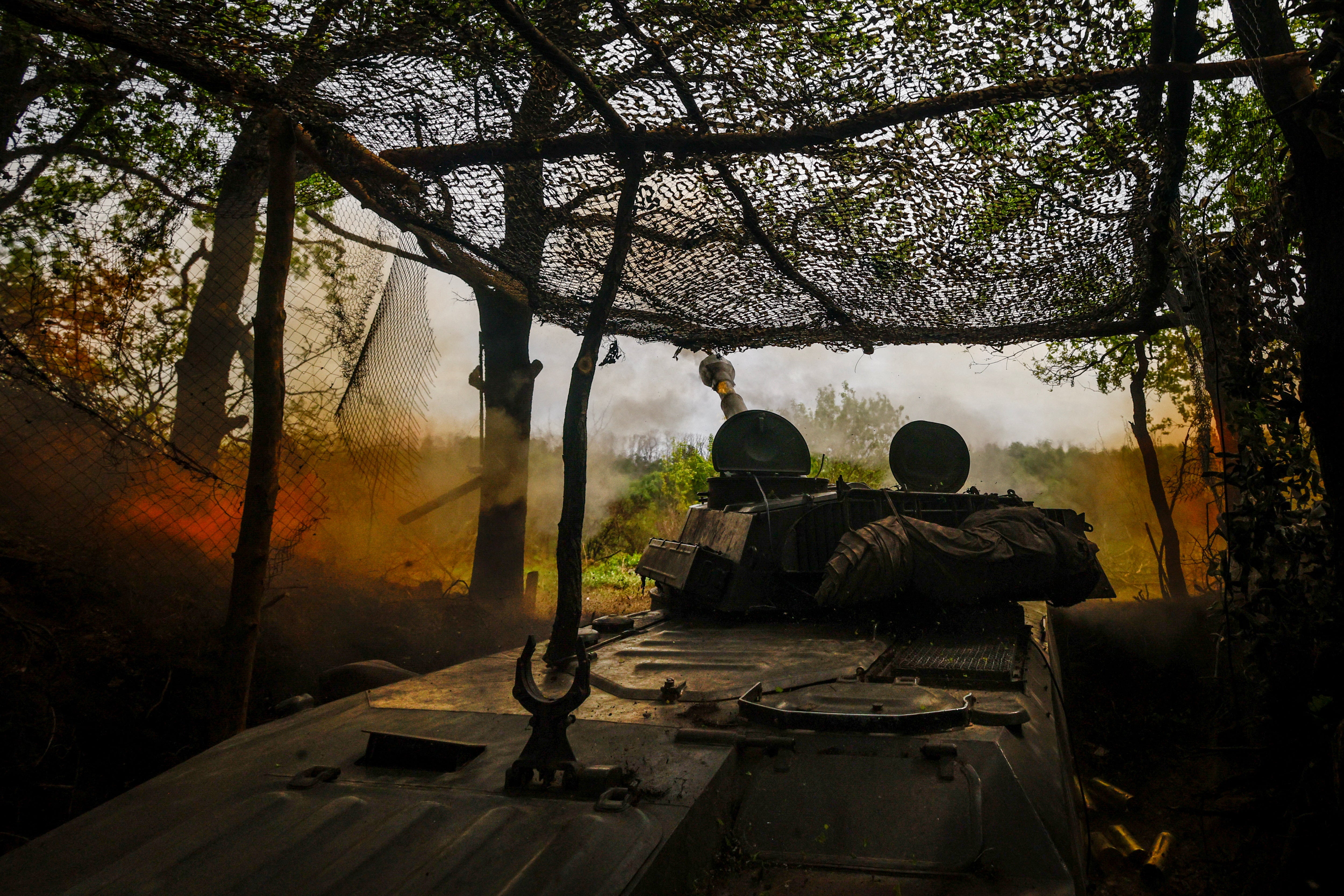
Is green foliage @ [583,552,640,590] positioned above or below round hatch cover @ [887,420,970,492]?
below

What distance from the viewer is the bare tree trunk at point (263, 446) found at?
13.1ft

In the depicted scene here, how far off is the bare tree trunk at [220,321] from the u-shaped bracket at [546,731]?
327cm

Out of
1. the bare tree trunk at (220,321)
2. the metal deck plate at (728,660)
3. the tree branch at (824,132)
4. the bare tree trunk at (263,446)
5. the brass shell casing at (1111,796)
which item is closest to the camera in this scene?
the tree branch at (824,132)

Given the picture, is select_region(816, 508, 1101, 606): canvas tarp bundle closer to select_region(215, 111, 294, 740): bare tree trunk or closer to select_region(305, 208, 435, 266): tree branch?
select_region(215, 111, 294, 740): bare tree trunk

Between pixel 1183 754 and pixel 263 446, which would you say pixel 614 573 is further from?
pixel 263 446

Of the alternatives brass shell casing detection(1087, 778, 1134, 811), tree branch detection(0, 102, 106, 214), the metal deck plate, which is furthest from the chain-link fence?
brass shell casing detection(1087, 778, 1134, 811)

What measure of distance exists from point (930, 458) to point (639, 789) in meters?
4.93

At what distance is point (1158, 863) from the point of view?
4.21 metres

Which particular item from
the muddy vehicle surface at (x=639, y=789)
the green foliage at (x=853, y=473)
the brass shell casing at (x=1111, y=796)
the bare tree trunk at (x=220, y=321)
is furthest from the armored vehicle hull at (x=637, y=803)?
the green foliage at (x=853, y=473)

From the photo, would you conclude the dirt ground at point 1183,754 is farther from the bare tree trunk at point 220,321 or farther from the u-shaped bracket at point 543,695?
the bare tree trunk at point 220,321

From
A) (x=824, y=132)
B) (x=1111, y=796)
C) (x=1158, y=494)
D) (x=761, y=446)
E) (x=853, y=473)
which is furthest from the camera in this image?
(x=853, y=473)

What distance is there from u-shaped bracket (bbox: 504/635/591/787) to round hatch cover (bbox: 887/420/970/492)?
14.9 ft

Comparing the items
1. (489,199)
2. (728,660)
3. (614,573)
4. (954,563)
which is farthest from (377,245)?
(614,573)

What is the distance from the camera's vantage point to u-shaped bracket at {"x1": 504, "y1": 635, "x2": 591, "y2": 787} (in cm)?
267
